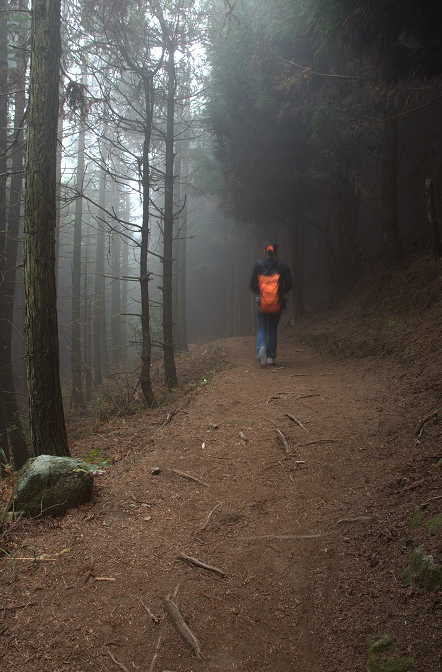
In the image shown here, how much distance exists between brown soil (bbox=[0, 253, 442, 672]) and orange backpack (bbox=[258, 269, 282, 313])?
10.8ft

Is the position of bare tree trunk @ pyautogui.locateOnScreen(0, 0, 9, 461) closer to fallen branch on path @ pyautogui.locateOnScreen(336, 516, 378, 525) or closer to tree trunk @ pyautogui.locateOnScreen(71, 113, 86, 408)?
tree trunk @ pyautogui.locateOnScreen(71, 113, 86, 408)

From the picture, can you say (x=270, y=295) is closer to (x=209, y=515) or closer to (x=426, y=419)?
(x=426, y=419)

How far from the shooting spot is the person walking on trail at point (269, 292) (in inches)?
361

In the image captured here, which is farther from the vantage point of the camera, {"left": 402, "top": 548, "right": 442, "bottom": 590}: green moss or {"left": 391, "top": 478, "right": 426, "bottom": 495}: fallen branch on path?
{"left": 391, "top": 478, "right": 426, "bottom": 495}: fallen branch on path

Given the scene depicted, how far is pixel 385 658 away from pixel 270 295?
7390 millimetres

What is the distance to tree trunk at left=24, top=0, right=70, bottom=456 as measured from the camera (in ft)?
16.5

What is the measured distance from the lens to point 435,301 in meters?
8.33

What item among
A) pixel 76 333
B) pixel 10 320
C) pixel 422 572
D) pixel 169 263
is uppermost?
pixel 169 263

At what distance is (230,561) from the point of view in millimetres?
3195

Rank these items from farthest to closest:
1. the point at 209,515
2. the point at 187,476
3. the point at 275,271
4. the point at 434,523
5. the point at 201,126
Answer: the point at 201,126 → the point at 275,271 → the point at 187,476 → the point at 209,515 → the point at 434,523

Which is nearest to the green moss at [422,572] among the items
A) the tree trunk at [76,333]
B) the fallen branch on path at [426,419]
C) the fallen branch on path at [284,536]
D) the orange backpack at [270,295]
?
the fallen branch on path at [284,536]

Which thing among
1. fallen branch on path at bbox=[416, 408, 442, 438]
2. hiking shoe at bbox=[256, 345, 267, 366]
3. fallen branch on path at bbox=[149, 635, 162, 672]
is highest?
hiking shoe at bbox=[256, 345, 267, 366]

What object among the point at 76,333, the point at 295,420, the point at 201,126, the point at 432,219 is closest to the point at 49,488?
the point at 295,420

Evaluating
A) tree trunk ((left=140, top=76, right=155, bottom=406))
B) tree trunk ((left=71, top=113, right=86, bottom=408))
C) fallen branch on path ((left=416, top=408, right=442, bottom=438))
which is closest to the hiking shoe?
tree trunk ((left=140, top=76, right=155, bottom=406))
